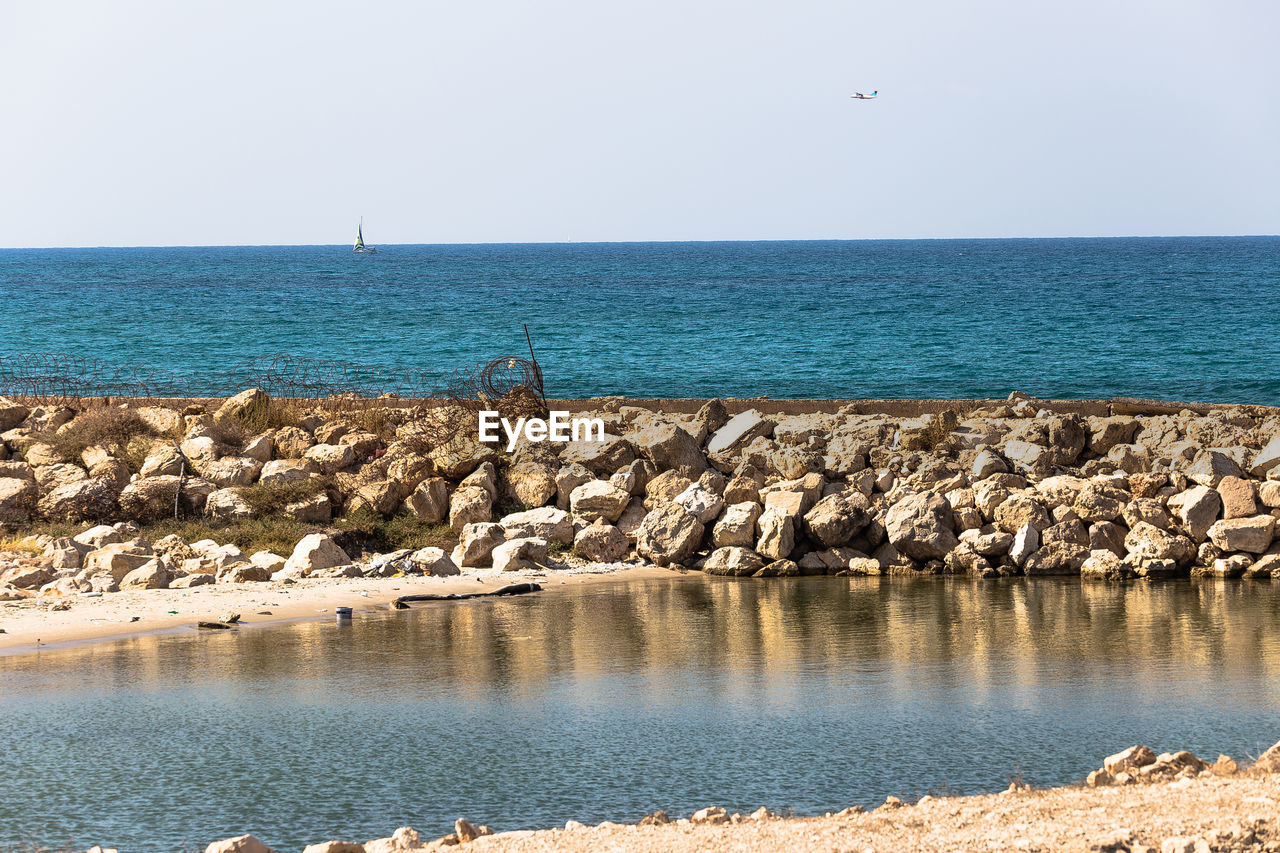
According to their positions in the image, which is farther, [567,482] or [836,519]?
[567,482]

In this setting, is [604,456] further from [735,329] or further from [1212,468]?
[735,329]

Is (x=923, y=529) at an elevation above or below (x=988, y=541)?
above

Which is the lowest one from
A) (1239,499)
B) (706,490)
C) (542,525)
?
(542,525)

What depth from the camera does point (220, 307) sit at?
74812 mm

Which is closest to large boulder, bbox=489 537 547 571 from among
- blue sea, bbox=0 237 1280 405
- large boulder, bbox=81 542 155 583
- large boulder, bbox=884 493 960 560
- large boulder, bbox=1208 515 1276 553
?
large boulder, bbox=81 542 155 583

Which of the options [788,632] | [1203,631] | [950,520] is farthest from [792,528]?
[1203,631]

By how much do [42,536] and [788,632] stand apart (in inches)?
437

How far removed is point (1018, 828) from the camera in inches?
286

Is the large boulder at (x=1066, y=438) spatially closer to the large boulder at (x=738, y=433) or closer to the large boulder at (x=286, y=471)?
the large boulder at (x=738, y=433)

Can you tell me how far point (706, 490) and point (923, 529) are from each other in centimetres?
323

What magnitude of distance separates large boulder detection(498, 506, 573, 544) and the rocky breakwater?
3cm

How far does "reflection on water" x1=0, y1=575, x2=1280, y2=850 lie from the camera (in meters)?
9.36

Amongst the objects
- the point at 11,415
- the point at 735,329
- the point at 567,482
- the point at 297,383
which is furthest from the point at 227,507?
the point at 735,329

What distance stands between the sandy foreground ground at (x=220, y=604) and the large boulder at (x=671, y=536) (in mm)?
390
